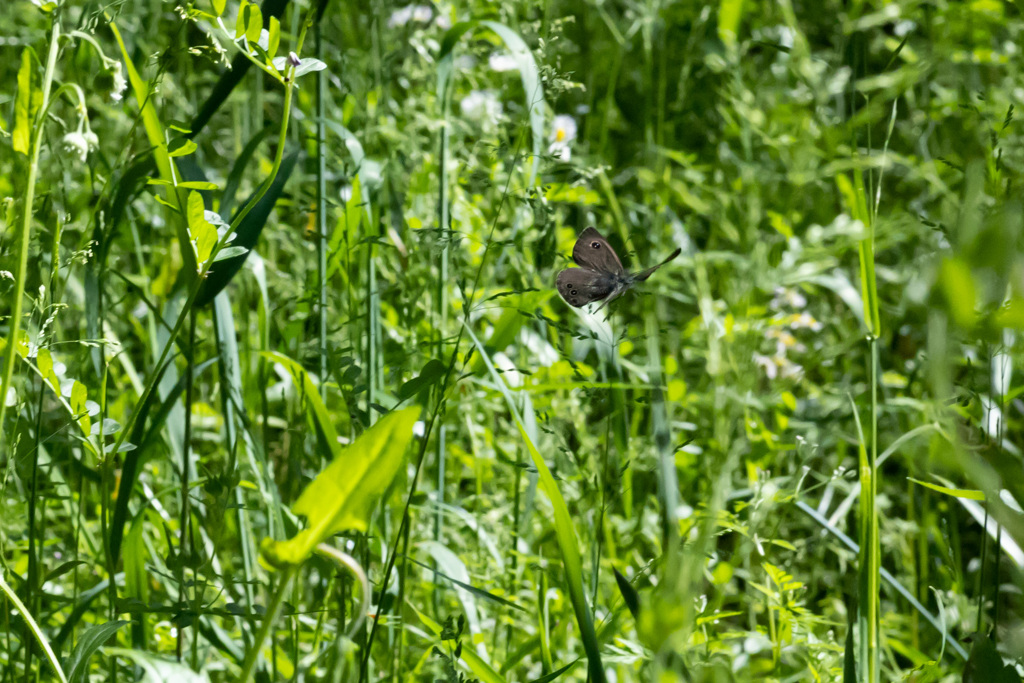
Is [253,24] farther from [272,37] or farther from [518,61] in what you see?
[518,61]

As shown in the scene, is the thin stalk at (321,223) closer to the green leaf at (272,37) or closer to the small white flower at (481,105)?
the green leaf at (272,37)

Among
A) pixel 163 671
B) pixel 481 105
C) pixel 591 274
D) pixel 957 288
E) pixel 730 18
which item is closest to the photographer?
pixel 957 288

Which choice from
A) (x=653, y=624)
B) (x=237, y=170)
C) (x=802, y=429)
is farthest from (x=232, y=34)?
(x=802, y=429)

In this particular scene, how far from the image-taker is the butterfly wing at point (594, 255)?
1.05 metres

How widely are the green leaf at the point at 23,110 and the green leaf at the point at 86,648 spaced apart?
0.42m

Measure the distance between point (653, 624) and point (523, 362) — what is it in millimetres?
1151

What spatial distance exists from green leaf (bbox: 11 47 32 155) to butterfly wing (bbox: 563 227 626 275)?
0.58 m

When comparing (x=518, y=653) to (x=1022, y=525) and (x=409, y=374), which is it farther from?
(x=1022, y=525)

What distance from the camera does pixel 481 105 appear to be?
1.92 m

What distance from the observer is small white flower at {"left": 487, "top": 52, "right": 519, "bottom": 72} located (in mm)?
1604

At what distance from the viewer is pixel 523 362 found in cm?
149

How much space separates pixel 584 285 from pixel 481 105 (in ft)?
3.24

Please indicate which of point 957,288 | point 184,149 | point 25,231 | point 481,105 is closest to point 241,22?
point 184,149

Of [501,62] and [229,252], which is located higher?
[501,62]
